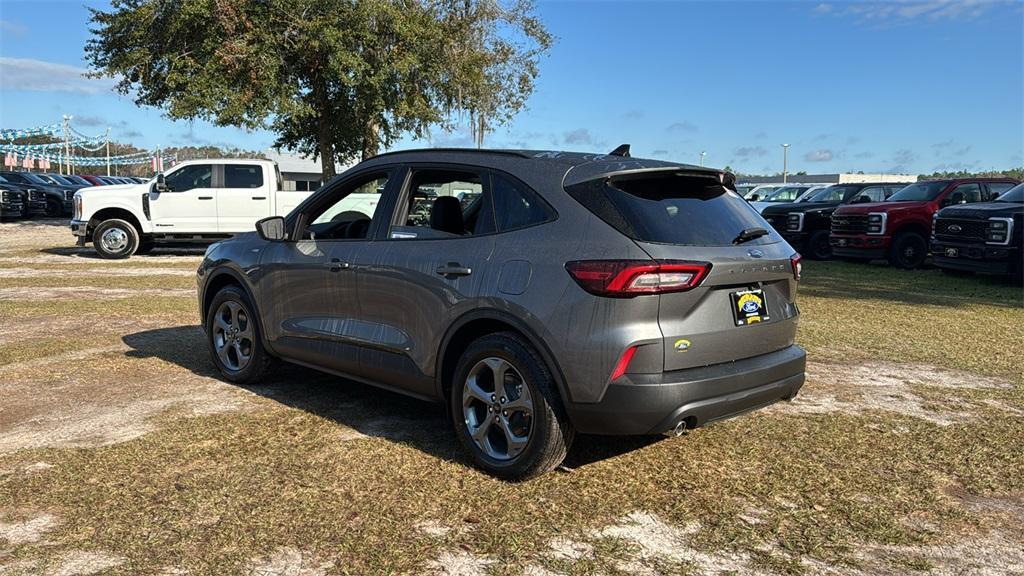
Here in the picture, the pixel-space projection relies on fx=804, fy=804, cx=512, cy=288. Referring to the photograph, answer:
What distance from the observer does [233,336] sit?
239 inches

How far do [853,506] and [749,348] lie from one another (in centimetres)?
87

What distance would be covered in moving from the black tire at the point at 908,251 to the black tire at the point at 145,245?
15.7 m

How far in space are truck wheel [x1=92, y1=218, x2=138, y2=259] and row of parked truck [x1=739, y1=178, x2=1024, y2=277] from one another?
13.3m

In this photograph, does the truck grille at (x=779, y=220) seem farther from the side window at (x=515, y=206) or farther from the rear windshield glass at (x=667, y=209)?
the side window at (x=515, y=206)

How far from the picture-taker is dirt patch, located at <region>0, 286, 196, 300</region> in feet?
35.9

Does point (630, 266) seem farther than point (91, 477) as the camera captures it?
No

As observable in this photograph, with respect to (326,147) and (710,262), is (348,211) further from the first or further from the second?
(326,147)

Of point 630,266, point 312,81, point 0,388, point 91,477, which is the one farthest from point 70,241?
point 630,266

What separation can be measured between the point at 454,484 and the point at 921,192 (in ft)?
53.0

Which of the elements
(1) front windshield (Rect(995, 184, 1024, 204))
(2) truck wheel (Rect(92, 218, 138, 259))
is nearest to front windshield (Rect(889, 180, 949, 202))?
(1) front windshield (Rect(995, 184, 1024, 204))

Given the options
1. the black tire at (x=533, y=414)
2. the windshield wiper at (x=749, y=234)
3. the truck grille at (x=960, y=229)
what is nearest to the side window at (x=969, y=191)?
the truck grille at (x=960, y=229)

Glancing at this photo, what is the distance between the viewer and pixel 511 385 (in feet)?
13.3

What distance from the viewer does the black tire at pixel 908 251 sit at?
16531mm

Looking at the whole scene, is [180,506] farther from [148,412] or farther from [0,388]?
[0,388]
